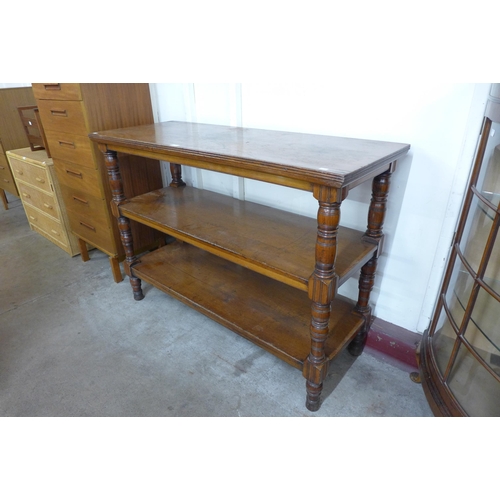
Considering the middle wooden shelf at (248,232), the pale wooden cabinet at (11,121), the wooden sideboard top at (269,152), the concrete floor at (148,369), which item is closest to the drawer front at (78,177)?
the middle wooden shelf at (248,232)

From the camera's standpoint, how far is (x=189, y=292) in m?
1.92

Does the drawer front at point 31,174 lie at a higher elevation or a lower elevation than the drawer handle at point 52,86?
lower

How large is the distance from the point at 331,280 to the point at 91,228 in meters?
1.86

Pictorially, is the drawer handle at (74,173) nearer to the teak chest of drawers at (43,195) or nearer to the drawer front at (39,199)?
the teak chest of drawers at (43,195)

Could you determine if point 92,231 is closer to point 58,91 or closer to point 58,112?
point 58,112

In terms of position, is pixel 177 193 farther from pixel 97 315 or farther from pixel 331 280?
pixel 331 280

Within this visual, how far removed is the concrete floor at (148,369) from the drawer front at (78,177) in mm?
679

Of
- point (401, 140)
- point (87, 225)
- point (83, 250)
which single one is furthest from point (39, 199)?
point (401, 140)

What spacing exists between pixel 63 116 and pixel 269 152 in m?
1.48

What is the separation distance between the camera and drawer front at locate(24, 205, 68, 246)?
2823 millimetres

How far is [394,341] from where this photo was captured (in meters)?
1.76

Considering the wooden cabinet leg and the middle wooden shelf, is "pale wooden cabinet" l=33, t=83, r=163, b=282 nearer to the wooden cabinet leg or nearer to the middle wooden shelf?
the wooden cabinet leg

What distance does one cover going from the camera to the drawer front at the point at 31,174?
2638 millimetres
